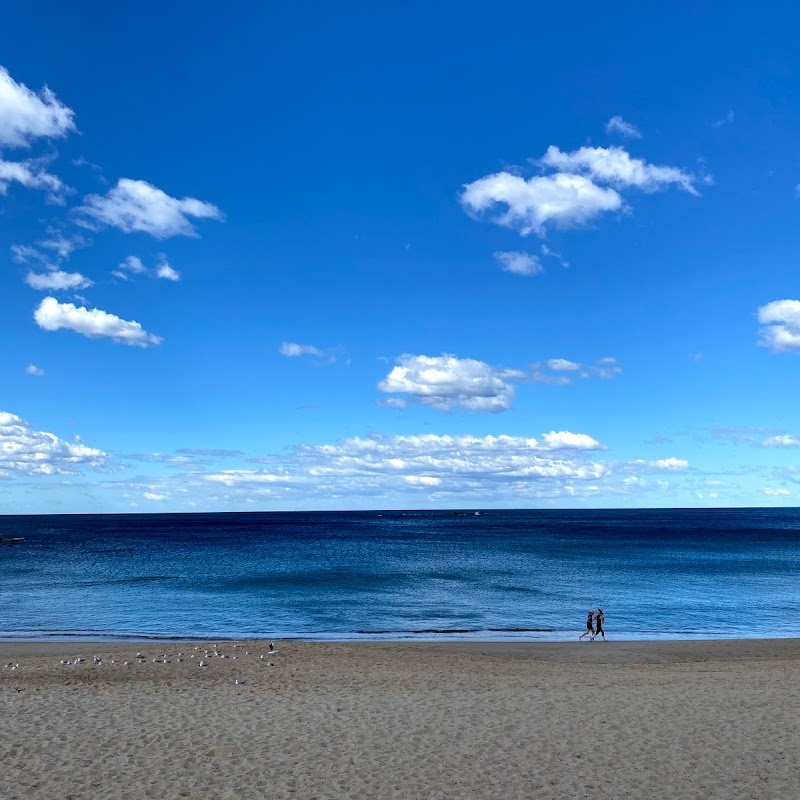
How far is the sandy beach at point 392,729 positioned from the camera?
403 inches

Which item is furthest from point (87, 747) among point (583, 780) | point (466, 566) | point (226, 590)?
point (466, 566)

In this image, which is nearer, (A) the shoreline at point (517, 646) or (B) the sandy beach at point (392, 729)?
(B) the sandy beach at point (392, 729)

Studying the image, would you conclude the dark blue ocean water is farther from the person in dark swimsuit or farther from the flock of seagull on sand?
the flock of seagull on sand

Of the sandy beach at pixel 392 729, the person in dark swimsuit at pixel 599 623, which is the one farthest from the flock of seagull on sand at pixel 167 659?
the person in dark swimsuit at pixel 599 623

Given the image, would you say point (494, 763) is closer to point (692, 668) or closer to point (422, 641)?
point (692, 668)

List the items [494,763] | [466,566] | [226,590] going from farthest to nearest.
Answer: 1. [466,566]
2. [226,590]
3. [494,763]

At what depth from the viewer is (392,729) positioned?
12891mm

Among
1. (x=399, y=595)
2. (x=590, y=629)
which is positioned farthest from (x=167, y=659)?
(x=399, y=595)

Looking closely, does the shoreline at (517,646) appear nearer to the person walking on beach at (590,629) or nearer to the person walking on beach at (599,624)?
the person walking on beach at (599,624)

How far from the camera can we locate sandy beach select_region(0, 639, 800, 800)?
10.2 meters

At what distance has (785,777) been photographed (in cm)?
1040

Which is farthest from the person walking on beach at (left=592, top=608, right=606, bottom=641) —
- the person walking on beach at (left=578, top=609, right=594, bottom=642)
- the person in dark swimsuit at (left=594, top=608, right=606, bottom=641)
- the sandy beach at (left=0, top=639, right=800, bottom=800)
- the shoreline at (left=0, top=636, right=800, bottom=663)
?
the sandy beach at (left=0, top=639, right=800, bottom=800)

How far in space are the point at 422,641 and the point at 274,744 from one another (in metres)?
14.7

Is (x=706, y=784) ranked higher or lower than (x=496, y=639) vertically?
higher
